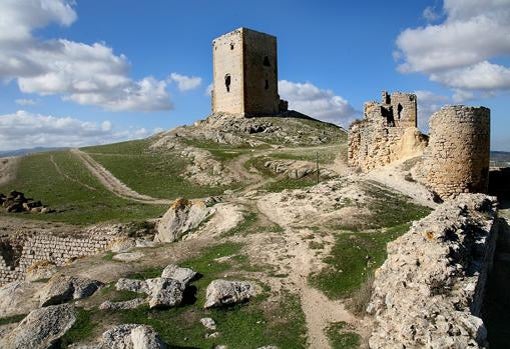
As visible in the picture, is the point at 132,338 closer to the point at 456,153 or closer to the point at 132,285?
the point at 132,285

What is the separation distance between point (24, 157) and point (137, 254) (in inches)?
1944

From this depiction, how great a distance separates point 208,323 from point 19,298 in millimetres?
6484

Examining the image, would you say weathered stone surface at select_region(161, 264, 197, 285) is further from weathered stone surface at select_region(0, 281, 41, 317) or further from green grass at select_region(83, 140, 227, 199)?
green grass at select_region(83, 140, 227, 199)

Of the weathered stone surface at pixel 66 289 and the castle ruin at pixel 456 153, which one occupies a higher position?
the castle ruin at pixel 456 153

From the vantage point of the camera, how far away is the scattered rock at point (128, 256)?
61.6ft

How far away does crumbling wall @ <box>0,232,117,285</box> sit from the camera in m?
30.5

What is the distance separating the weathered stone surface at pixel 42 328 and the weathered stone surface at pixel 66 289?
1055 millimetres

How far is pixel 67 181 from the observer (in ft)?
154

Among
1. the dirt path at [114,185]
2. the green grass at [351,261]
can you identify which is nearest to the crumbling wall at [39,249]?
the dirt path at [114,185]

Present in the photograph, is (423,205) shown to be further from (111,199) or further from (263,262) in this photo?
(111,199)

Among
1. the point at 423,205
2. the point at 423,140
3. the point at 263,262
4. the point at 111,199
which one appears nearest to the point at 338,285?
the point at 263,262

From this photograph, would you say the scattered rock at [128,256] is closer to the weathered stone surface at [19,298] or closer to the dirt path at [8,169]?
the weathered stone surface at [19,298]

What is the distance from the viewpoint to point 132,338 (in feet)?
35.8

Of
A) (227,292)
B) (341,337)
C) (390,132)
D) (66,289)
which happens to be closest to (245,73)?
(390,132)
